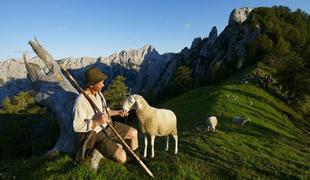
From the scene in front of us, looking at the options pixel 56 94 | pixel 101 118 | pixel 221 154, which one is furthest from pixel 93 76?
pixel 221 154

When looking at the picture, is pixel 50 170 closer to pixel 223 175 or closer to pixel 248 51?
pixel 223 175

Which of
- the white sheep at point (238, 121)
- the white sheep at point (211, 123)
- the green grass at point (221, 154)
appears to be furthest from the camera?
the white sheep at point (238, 121)

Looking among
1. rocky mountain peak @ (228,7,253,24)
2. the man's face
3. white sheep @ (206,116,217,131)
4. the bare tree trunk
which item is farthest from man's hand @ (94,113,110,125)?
rocky mountain peak @ (228,7,253,24)

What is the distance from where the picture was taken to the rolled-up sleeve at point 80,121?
37.3 feet

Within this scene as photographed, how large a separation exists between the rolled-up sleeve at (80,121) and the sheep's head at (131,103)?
3.17 meters

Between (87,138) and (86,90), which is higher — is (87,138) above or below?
below

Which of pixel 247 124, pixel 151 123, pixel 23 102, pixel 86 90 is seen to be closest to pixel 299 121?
pixel 247 124

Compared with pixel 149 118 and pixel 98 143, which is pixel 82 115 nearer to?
pixel 98 143

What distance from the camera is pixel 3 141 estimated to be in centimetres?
6800

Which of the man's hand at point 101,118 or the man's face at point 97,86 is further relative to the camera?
the man's face at point 97,86

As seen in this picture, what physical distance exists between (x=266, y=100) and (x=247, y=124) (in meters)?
21.5

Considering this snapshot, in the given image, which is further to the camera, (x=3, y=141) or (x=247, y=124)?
(x=3, y=141)

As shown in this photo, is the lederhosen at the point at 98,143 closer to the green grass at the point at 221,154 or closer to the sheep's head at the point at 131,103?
the green grass at the point at 221,154

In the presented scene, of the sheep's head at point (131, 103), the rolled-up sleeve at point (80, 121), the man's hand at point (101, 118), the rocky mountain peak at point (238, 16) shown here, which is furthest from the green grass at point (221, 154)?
the rocky mountain peak at point (238, 16)
